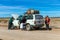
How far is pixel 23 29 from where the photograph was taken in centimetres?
3002

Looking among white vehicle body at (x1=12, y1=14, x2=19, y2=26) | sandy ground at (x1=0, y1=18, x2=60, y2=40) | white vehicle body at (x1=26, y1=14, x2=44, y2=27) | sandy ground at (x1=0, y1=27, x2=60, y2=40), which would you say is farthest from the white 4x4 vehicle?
sandy ground at (x1=0, y1=27, x2=60, y2=40)

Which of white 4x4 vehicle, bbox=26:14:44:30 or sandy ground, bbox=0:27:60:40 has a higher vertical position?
white 4x4 vehicle, bbox=26:14:44:30

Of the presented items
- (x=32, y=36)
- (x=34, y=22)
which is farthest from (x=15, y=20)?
(x=32, y=36)

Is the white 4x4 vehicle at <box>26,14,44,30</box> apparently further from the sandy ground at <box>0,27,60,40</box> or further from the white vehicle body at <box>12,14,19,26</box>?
the sandy ground at <box>0,27,60,40</box>

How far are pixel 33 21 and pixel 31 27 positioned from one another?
80 centimetres

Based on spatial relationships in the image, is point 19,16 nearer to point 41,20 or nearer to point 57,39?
point 41,20

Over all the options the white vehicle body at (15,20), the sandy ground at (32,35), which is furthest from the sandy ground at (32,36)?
the white vehicle body at (15,20)

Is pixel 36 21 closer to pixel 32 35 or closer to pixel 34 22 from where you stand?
pixel 34 22

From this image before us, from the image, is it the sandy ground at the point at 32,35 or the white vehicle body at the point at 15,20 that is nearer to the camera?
the sandy ground at the point at 32,35

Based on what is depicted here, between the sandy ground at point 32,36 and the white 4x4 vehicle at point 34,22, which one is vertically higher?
the white 4x4 vehicle at point 34,22

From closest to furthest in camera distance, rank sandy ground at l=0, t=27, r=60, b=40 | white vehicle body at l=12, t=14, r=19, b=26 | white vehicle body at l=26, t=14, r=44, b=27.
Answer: sandy ground at l=0, t=27, r=60, b=40 → white vehicle body at l=26, t=14, r=44, b=27 → white vehicle body at l=12, t=14, r=19, b=26

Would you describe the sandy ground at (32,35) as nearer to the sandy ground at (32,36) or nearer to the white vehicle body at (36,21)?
the sandy ground at (32,36)

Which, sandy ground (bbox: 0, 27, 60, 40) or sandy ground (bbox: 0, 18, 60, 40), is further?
sandy ground (bbox: 0, 18, 60, 40)

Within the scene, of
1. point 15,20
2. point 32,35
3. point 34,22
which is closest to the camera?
point 32,35
